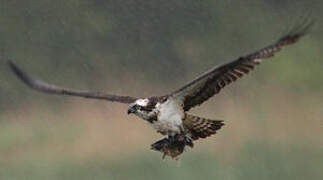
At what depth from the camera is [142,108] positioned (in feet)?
31.1

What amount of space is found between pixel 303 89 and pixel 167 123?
20.3ft

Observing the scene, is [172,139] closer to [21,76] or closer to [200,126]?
[200,126]

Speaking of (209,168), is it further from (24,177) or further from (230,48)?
(230,48)

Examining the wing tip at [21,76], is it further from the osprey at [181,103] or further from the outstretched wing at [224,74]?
the outstretched wing at [224,74]

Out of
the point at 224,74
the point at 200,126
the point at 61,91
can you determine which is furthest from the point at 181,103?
the point at 61,91

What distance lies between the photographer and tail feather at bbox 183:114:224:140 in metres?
9.73

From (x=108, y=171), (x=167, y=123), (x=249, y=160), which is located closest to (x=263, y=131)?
(x=249, y=160)

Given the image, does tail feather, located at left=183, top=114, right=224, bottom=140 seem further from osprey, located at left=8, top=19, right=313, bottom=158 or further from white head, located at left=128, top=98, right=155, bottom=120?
white head, located at left=128, top=98, right=155, bottom=120

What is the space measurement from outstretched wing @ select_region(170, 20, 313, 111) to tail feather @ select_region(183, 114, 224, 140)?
118 mm

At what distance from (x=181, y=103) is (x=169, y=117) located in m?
0.14

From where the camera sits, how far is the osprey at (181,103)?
930 centimetres

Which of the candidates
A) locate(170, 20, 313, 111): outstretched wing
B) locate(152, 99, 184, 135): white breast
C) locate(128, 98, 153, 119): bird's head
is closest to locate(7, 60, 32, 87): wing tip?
locate(128, 98, 153, 119): bird's head

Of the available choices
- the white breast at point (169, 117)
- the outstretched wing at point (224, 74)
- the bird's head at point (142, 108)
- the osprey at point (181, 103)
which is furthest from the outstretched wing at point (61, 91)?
the outstretched wing at point (224, 74)

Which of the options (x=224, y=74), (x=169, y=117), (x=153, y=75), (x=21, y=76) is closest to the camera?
(x=224, y=74)
